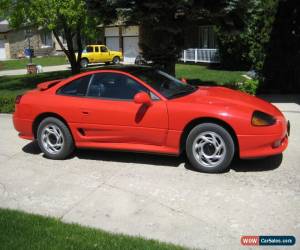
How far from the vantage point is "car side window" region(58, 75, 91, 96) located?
6895 millimetres

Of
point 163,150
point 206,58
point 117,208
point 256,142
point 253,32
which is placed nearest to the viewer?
point 117,208

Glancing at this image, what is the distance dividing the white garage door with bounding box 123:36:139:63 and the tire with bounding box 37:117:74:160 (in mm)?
28790

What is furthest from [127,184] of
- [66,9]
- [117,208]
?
[66,9]

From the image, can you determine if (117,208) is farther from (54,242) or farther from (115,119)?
(115,119)

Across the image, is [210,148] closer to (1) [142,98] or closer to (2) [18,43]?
→ (1) [142,98]

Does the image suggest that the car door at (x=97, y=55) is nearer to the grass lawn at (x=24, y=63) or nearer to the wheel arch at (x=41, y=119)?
the grass lawn at (x=24, y=63)

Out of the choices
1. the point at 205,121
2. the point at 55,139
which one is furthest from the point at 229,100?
the point at 55,139

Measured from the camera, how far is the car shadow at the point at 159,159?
20.6 ft

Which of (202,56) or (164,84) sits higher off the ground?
(164,84)

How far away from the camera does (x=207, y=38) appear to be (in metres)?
29.7

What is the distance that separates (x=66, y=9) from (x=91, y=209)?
11.5m

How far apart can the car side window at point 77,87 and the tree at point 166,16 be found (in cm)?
446

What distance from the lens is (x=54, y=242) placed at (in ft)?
13.5

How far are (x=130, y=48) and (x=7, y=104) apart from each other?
25.7 metres
